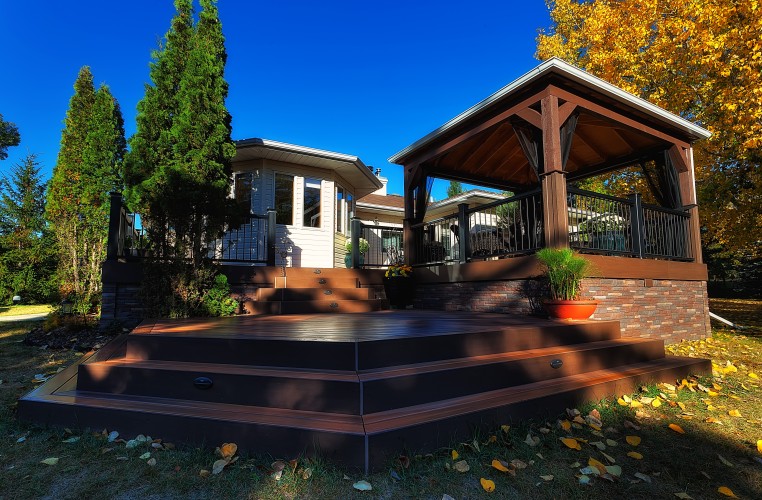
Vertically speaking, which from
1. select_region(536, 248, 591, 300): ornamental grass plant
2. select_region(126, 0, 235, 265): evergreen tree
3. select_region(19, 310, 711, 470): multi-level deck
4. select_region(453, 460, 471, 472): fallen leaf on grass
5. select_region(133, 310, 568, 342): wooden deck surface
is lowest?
select_region(453, 460, 471, 472): fallen leaf on grass

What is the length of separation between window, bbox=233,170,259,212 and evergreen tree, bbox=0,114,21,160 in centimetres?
2294

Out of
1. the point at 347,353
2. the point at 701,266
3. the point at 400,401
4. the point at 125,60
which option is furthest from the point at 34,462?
the point at 125,60

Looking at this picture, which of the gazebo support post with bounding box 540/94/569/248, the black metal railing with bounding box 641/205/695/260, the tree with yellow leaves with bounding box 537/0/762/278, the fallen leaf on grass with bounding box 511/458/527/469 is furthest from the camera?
the tree with yellow leaves with bounding box 537/0/762/278

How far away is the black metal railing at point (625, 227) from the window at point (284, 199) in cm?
674

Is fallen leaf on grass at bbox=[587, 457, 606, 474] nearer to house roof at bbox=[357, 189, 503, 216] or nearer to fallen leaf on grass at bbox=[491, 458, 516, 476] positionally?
fallen leaf on grass at bbox=[491, 458, 516, 476]

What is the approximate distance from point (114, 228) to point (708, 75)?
12.4 metres

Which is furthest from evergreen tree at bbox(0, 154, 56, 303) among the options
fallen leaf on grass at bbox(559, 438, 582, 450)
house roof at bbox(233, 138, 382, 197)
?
fallen leaf on grass at bbox(559, 438, 582, 450)

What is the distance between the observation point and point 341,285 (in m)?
7.29

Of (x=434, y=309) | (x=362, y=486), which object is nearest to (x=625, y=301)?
(x=434, y=309)

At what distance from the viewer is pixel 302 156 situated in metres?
9.54

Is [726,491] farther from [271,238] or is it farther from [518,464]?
[271,238]

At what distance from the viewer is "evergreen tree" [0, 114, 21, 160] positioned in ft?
73.5

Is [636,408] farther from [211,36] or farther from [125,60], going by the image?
[125,60]

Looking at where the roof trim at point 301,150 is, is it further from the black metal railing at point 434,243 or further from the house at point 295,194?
the black metal railing at point 434,243
